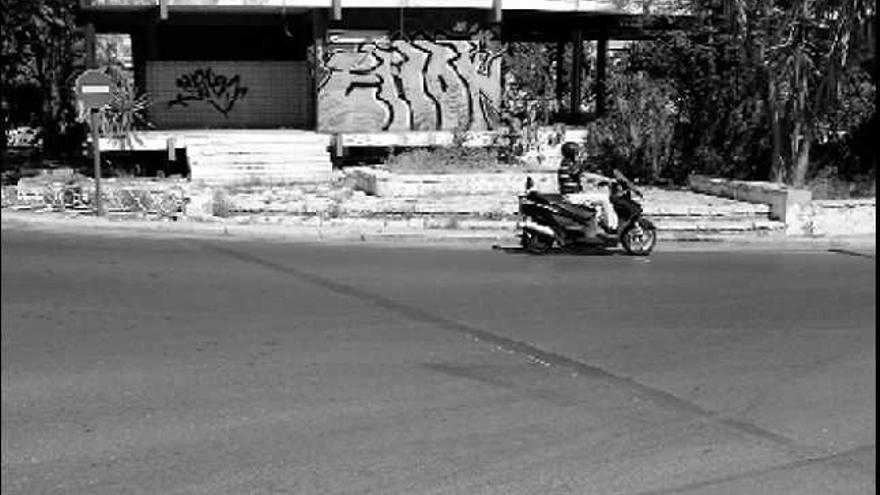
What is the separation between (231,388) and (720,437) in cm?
286

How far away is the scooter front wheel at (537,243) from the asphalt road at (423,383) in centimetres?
247

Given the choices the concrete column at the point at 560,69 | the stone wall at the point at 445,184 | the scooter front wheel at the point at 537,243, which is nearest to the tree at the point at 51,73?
the stone wall at the point at 445,184

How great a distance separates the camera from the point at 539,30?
96.9 feet

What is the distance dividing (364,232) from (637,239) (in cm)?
386

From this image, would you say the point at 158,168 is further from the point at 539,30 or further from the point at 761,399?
the point at 761,399

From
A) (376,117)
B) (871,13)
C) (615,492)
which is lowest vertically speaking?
(615,492)

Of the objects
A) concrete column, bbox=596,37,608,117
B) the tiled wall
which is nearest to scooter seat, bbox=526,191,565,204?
the tiled wall

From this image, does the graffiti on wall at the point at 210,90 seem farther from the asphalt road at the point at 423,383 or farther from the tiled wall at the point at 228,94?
the asphalt road at the point at 423,383

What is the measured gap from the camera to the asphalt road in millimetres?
5211

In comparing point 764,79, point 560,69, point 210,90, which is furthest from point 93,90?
point 560,69

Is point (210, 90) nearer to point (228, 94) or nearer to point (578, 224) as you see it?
point (228, 94)

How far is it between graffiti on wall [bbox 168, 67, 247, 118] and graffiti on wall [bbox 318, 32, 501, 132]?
3403mm

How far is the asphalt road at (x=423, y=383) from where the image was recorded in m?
5.21

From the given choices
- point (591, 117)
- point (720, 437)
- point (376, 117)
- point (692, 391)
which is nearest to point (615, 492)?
point (720, 437)
